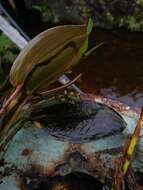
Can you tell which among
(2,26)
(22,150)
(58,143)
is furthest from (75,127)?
(2,26)

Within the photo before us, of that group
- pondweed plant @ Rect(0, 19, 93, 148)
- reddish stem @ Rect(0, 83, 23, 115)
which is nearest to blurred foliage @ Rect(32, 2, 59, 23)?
pondweed plant @ Rect(0, 19, 93, 148)

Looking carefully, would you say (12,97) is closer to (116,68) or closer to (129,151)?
(129,151)

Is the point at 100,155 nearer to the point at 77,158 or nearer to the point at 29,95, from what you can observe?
the point at 77,158

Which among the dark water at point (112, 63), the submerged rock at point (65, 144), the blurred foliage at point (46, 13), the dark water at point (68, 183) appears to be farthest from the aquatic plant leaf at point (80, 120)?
the blurred foliage at point (46, 13)

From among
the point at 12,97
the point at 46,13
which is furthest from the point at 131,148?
the point at 46,13

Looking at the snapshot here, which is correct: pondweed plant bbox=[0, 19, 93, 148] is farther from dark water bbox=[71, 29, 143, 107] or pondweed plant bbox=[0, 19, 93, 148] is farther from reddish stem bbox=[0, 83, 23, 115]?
dark water bbox=[71, 29, 143, 107]
